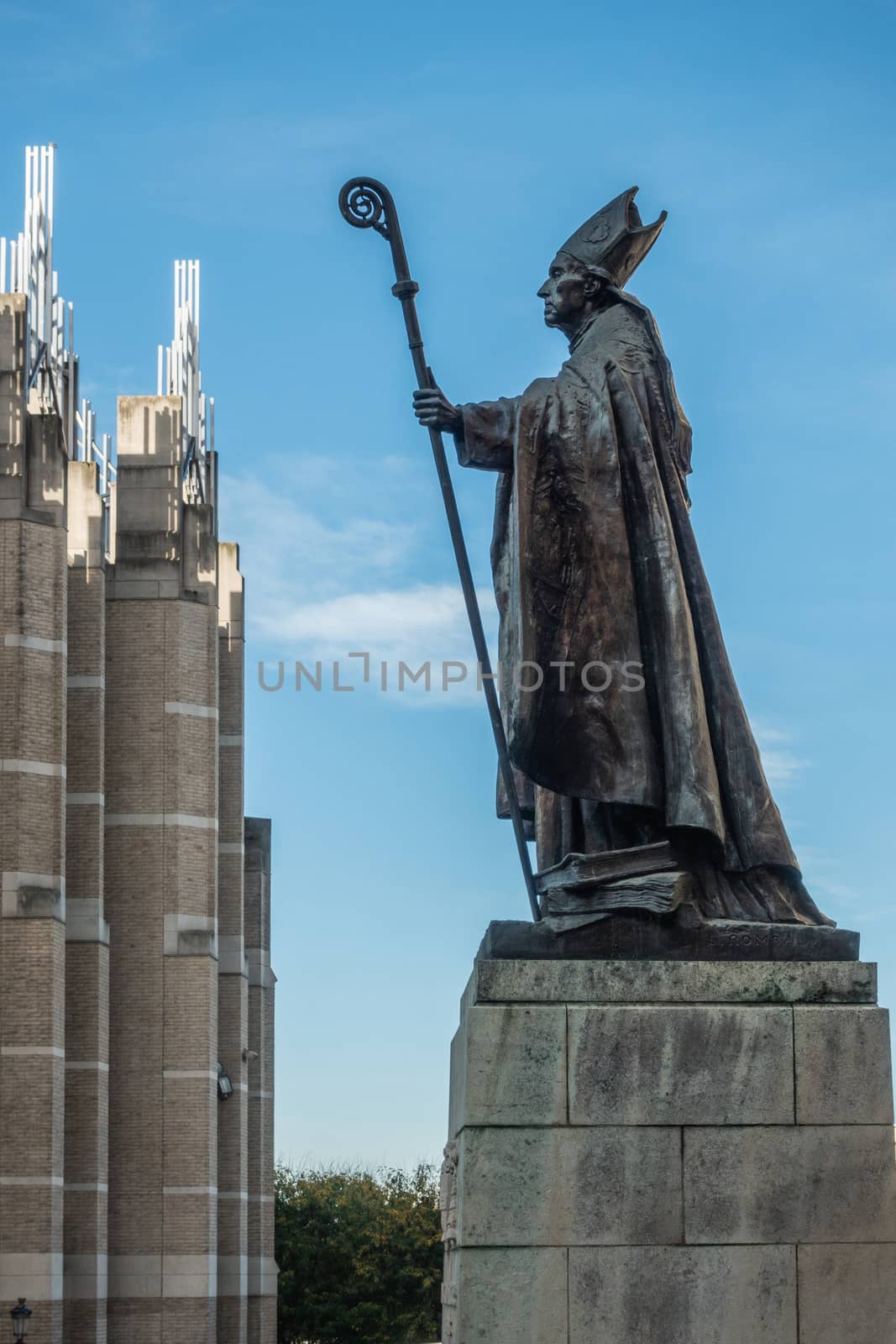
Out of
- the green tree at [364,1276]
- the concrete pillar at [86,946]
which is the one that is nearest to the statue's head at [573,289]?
the concrete pillar at [86,946]

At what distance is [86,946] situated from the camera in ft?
142

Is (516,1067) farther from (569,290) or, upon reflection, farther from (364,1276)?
(364,1276)

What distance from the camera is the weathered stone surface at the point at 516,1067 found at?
9086 millimetres

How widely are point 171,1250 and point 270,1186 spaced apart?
12.2 meters

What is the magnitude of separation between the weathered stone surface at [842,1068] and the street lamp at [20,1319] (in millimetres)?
32190

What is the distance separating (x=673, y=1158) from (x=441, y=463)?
357 cm

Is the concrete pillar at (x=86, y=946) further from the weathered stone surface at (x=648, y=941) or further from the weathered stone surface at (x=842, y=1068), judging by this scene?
the weathered stone surface at (x=842, y=1068)

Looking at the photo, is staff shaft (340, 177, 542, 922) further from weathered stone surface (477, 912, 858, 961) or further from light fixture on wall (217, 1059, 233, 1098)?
light fixture on wall (217, 1059, 233, 1098)

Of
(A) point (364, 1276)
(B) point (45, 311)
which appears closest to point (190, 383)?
(B) point (45, 311)

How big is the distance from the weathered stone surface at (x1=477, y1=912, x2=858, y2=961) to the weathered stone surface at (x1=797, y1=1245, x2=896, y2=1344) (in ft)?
4.28

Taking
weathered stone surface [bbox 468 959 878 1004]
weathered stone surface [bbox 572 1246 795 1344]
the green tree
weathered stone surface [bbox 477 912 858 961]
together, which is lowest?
the green tree

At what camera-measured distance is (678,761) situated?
977 cm

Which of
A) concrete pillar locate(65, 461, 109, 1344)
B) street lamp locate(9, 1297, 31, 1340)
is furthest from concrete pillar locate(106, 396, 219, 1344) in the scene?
street lamp locate(9, 1297, 31, 1340)

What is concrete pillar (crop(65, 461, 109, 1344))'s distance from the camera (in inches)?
1671
